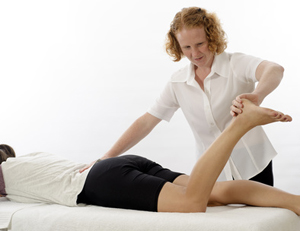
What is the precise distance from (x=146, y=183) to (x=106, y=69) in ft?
7.75

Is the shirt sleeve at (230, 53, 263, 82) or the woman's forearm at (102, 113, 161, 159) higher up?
the shirt sleeve at (230, 53, 263, 82)

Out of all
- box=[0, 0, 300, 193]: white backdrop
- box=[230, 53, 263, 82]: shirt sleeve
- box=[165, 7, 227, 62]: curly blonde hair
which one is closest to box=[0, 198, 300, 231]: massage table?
box=[230, 53, 263, 82]: shirt sleeve

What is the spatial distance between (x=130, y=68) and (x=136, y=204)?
2292 mm

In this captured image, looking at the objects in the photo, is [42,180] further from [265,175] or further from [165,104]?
[265,175]

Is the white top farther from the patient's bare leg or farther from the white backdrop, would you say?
the white backdrop

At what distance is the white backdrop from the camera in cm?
367

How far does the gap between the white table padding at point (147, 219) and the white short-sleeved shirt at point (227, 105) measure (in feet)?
1.40

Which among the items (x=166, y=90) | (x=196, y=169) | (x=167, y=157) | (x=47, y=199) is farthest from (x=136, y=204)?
(x=167, y=157)

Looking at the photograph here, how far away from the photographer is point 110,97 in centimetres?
409

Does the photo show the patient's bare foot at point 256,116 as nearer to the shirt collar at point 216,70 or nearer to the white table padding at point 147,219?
the white table padding at point 147,219

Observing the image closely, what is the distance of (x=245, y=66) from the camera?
7.27ft

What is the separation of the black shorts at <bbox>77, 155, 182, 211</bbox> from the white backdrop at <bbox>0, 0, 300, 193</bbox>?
186cm

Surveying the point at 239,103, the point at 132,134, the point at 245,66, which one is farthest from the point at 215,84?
the point at 132,134

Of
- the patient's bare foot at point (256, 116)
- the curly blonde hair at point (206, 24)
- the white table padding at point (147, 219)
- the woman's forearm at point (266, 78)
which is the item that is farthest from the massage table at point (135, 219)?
the curly blonde hair at point (206, 24)
